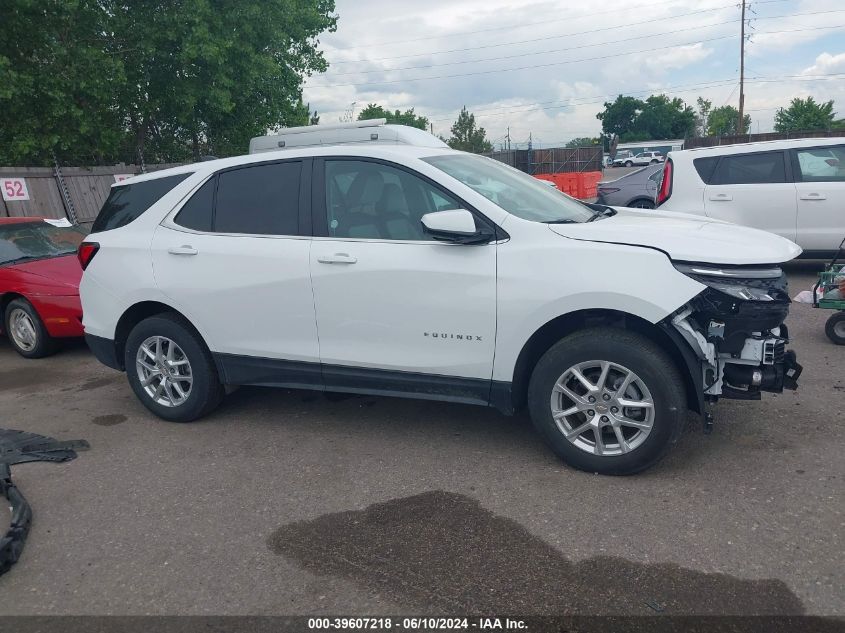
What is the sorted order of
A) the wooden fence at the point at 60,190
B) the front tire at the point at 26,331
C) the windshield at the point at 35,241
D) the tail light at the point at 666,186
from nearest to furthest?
1. the front tire at the point at 26,331
2. the windshield at the point at 35,241
3. the tail light at the point at 666,186
4. the wooden fence at the point at 60,190

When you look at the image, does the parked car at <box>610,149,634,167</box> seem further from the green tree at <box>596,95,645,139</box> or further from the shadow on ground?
the shadow on ground

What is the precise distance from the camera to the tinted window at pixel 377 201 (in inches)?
164

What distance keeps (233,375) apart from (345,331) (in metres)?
1.00

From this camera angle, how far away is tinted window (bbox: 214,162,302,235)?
4.55 meters

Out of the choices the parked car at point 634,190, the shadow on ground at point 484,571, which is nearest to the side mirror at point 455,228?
the shadow on ground at point 484,571

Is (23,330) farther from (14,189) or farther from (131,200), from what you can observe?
(14,189)

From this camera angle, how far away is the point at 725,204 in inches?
356

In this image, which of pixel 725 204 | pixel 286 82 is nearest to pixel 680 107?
pixel 286 82

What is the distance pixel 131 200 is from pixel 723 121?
8240 centimetres

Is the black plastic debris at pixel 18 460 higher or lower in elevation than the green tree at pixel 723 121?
lower

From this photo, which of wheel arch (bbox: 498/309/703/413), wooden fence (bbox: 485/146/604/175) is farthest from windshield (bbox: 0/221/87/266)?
wooden fence (bbox: 485/146/604/175)

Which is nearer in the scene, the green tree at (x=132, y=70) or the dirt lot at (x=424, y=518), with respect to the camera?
the dirt lot at (x=424, y=518)

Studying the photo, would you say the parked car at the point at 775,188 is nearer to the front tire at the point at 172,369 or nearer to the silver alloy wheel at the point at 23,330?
the front tire at the point at 172,369

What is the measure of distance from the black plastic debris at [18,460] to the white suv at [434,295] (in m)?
0.68
